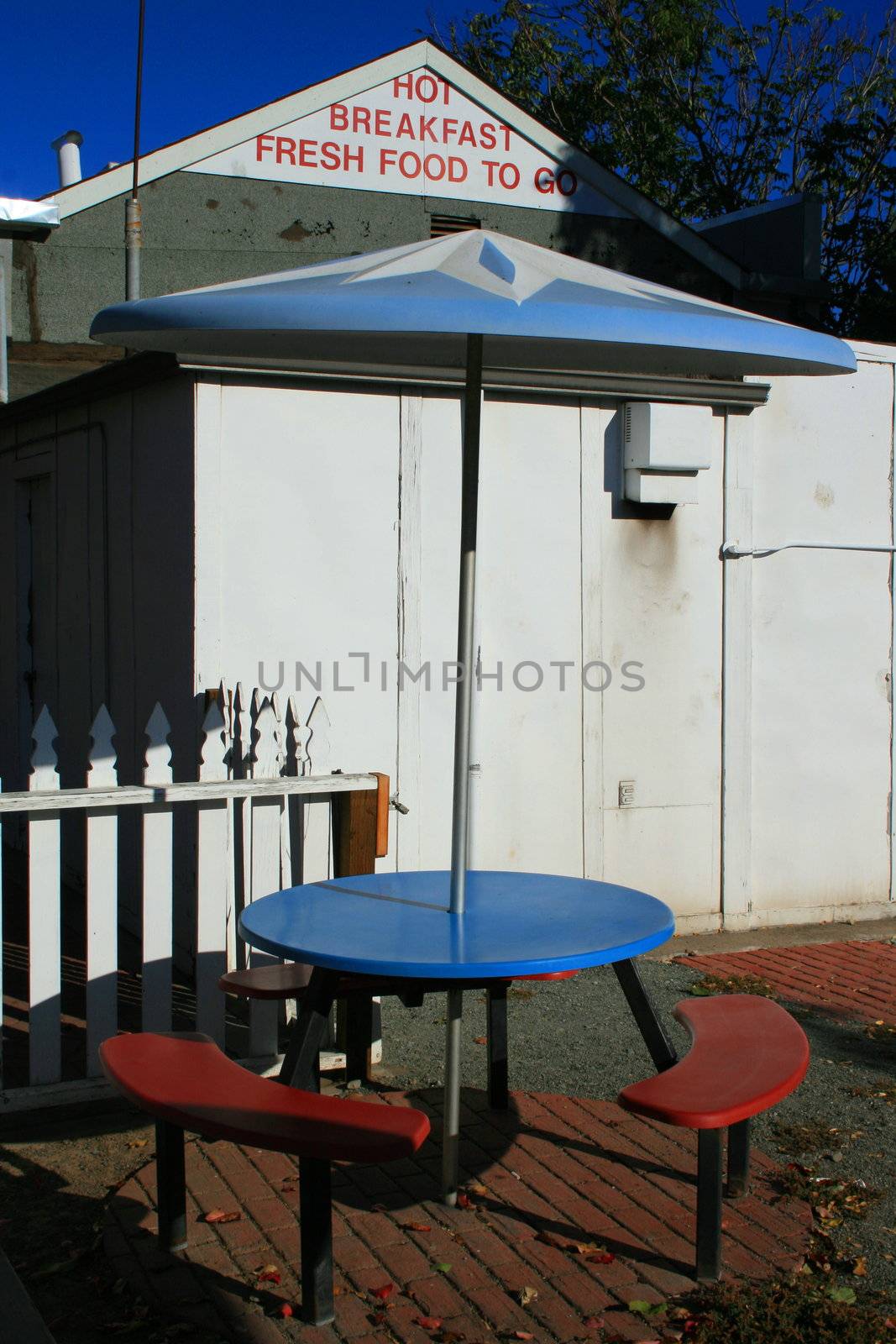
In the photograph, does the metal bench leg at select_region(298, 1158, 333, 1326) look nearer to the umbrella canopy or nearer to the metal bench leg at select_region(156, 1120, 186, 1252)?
the metal bench leg at select_region(156, 1120, 186, 1252)

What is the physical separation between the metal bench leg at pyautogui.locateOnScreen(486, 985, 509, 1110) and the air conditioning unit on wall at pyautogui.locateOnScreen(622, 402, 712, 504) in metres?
3.14

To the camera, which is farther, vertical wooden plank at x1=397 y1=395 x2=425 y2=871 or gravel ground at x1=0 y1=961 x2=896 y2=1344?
vertical wooden plank at x1=397 y1=395 x2=425 y2=871

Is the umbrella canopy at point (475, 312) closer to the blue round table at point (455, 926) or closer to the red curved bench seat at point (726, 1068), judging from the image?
the blue round table at point (455, 926)

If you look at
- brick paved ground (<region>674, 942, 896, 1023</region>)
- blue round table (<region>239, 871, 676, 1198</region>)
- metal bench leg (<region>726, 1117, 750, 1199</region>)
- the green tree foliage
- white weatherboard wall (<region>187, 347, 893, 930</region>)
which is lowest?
brick paved ground (<region>674, 942, 896, 1023</region>)

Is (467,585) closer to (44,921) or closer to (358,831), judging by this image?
(358,831)

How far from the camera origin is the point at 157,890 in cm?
454

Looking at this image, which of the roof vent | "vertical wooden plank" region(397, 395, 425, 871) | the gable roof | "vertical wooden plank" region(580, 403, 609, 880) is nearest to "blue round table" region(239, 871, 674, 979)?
"vertical wooden plank" region(397, 395, 425, 871)

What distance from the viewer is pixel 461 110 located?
14844 millimetres

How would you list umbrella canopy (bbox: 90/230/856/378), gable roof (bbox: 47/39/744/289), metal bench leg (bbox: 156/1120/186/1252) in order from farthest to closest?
gable roof (bbox: 47/39/744/289), metal bench leg (bbox: 156/1120/186/1252), umbrella canopy (bbox: 90/230/856/378)

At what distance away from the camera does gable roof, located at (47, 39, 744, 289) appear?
13.8 meters

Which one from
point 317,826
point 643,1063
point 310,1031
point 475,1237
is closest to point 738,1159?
point 475,1237

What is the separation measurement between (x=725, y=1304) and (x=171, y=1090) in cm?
145

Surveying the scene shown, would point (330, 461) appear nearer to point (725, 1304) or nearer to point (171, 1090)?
point (171, 1090)

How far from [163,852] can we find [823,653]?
166 inches
